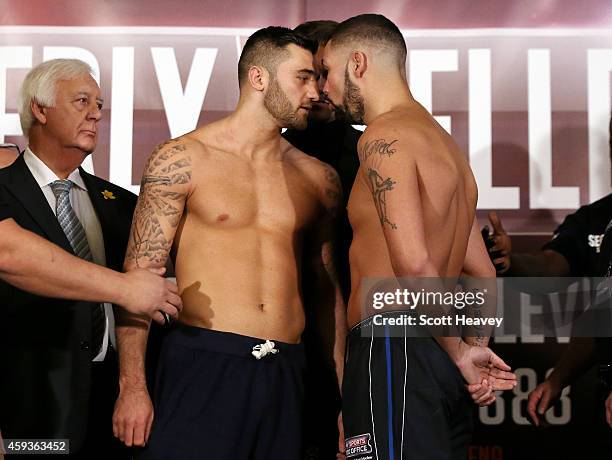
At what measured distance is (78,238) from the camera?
254 cm

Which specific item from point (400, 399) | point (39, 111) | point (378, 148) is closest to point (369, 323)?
point (400, 399)

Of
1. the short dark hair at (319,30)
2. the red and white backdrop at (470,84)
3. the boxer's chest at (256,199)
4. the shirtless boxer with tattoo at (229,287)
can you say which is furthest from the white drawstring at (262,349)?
the red and white backdrop at (470,84)

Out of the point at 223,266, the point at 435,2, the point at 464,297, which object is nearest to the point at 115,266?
the point at 223,266

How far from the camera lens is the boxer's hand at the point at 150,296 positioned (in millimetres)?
2104

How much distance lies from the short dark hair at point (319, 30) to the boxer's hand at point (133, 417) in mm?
1128

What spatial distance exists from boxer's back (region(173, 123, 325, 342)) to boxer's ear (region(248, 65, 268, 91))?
0.49 ft

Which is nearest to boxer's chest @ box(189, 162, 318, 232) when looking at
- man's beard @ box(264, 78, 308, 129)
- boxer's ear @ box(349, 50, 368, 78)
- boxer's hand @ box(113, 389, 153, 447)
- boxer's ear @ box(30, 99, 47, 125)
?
man's beard @ box(264, 78, 308, 129)

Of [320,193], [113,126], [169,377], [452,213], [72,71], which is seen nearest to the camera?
[452,213]

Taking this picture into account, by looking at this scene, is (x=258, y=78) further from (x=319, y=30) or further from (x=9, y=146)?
(x=9, y=146)

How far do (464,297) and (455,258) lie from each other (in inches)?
13.6

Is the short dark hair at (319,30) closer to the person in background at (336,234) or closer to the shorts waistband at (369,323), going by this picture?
the person in background at (336,234)

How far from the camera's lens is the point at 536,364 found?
10.1 feet

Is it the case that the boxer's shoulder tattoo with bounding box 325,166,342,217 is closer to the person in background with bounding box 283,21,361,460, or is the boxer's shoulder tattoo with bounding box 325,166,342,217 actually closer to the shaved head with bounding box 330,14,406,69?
the person in background with bounding box 283,21,361,460

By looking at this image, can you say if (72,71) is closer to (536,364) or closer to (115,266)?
(115,266)
